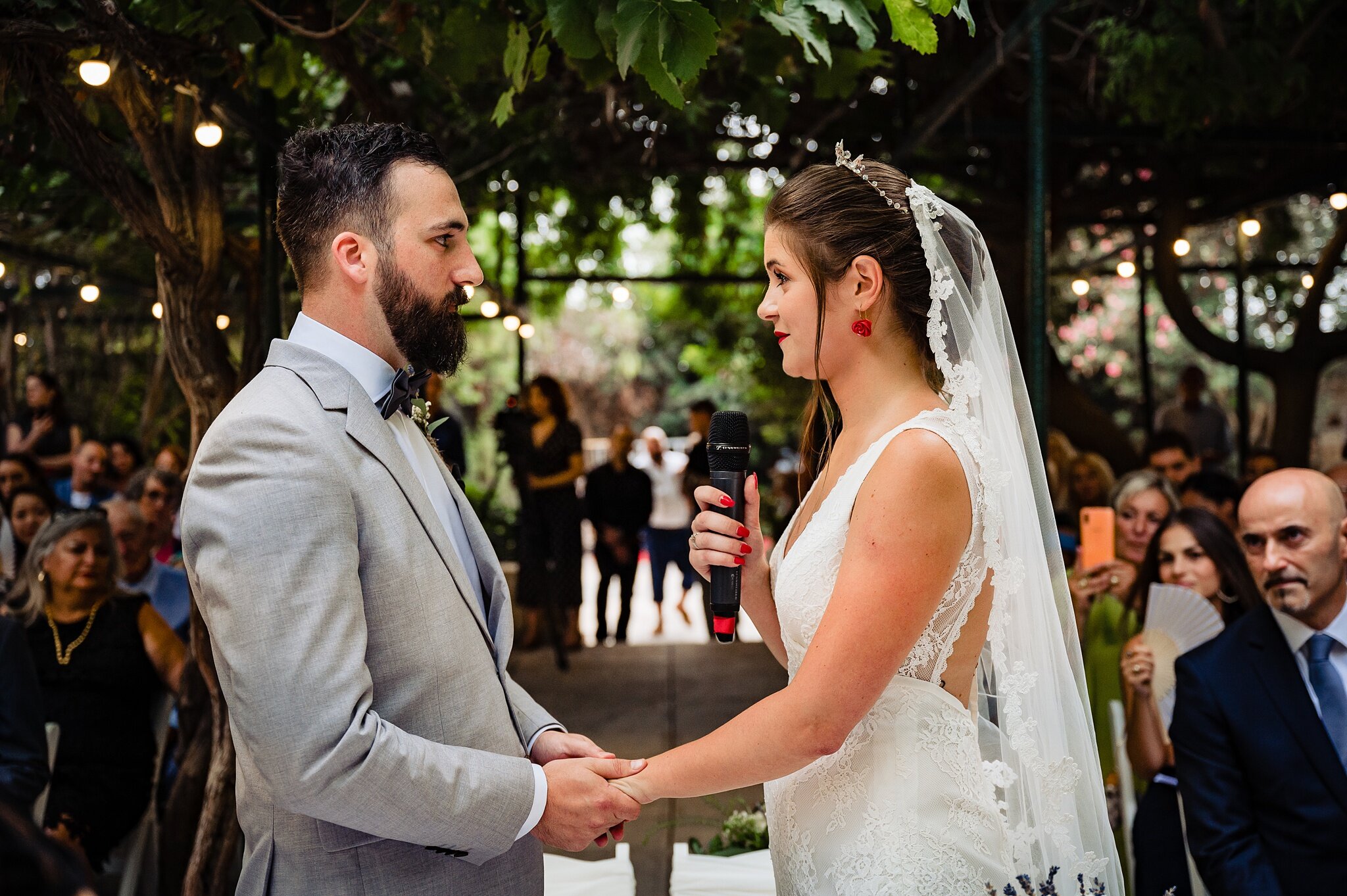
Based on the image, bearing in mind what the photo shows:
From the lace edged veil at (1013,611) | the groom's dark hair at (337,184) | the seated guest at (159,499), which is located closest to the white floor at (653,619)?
the seated guest at (159,499)

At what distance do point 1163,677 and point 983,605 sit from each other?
188cm

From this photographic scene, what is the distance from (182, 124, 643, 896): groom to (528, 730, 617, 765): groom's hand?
0.6 inches

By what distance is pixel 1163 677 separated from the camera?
140 inches

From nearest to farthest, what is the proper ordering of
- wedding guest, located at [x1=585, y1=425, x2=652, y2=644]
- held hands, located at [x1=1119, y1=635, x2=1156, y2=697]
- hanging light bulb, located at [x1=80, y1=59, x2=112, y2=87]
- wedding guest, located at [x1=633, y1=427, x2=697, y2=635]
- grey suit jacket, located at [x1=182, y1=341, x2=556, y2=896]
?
grey suit jacket, located at [x1=182, y1=341, x2=556, y2=896], hanging light bulb, located at [x1=80, y1=59, x2=112, y2=87], held hands, located at [x1=1119, y1=635, x2=1156, y2=697], wedding guest, located at [x1=585, y1=425, x2=652, y2=644], wedding guest, located at [x1=633, y1=427, x2=697, y2=635]

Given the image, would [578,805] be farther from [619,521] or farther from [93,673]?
[619,521]

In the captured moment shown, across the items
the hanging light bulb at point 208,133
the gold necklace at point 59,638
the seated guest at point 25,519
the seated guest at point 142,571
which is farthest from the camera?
the seated guest at point 25,519

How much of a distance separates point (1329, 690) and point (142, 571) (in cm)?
447

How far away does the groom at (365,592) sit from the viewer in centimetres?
156

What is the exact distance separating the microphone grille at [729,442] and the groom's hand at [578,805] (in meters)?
0.57

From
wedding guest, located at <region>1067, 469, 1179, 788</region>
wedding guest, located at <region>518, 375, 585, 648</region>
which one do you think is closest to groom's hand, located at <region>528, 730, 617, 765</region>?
wedding guest, located at <region>1067, 469, 1179, 788</region>

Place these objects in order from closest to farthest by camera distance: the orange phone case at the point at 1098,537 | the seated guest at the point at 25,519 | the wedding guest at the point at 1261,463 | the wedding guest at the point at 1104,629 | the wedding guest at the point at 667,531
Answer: the wedding guest at the point at 1104,629 < the orange phone case at the point at 1098,537 < the seated guest at the point at 25,519 < the wedding guest at the point at 1261,463 < the wedding guest at the point at 667,531

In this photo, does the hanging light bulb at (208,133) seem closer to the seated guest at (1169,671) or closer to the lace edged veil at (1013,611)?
the lace edged veil at (1013,611)

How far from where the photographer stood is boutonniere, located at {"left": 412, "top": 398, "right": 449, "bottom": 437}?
6.88 ft

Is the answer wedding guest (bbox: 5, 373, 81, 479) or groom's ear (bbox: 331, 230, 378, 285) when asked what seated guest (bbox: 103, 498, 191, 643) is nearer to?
wedding guest (bbox: 5, 373, 81, 479)
